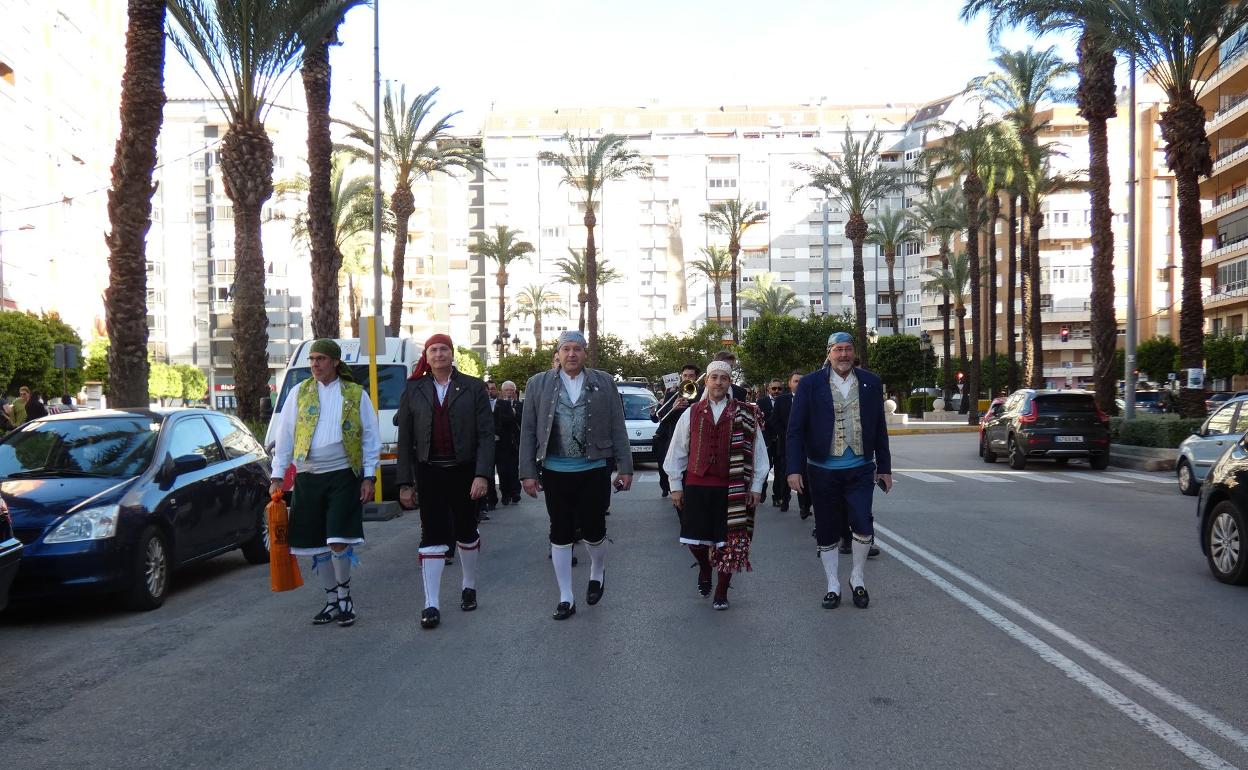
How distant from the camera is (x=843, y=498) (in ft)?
26.0

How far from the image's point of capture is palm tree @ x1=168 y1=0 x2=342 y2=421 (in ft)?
60.7

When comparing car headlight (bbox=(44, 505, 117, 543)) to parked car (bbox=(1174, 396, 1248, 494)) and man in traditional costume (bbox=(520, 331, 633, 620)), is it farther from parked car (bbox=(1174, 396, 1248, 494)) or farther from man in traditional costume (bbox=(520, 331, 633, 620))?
parked car (bbox=(1174, 396, 1248, 494))

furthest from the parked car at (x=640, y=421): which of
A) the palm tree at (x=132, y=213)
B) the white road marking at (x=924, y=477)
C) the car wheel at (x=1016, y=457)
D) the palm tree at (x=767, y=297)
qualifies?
the palm tree at (x=767, y=297)

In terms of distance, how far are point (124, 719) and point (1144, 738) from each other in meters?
4.64

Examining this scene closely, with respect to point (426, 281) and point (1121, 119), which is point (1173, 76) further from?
point (426, 281)

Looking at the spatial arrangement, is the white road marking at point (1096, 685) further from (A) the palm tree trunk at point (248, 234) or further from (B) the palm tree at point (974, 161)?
(B) the palm tree at point (974, 161)

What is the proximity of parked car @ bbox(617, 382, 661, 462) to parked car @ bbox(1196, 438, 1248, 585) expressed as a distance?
41.9ft

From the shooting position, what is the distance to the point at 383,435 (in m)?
14.9

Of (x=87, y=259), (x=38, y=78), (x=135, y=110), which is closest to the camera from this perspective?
(x=135, y=110)

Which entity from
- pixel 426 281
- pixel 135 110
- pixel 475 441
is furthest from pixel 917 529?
pixel 426 281

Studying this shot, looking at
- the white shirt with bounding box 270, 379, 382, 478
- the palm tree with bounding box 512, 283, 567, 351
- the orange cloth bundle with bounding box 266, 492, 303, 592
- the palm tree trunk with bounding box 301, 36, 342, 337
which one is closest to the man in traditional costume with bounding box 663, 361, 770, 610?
the white shirt with bounding box 270, 379, 382, 478

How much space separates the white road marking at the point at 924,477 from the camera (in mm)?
19531

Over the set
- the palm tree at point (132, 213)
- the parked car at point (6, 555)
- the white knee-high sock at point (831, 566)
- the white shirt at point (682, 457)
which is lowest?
the white knee-high sock at point (831, 566)

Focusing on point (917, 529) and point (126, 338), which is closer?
point (917, 529)
